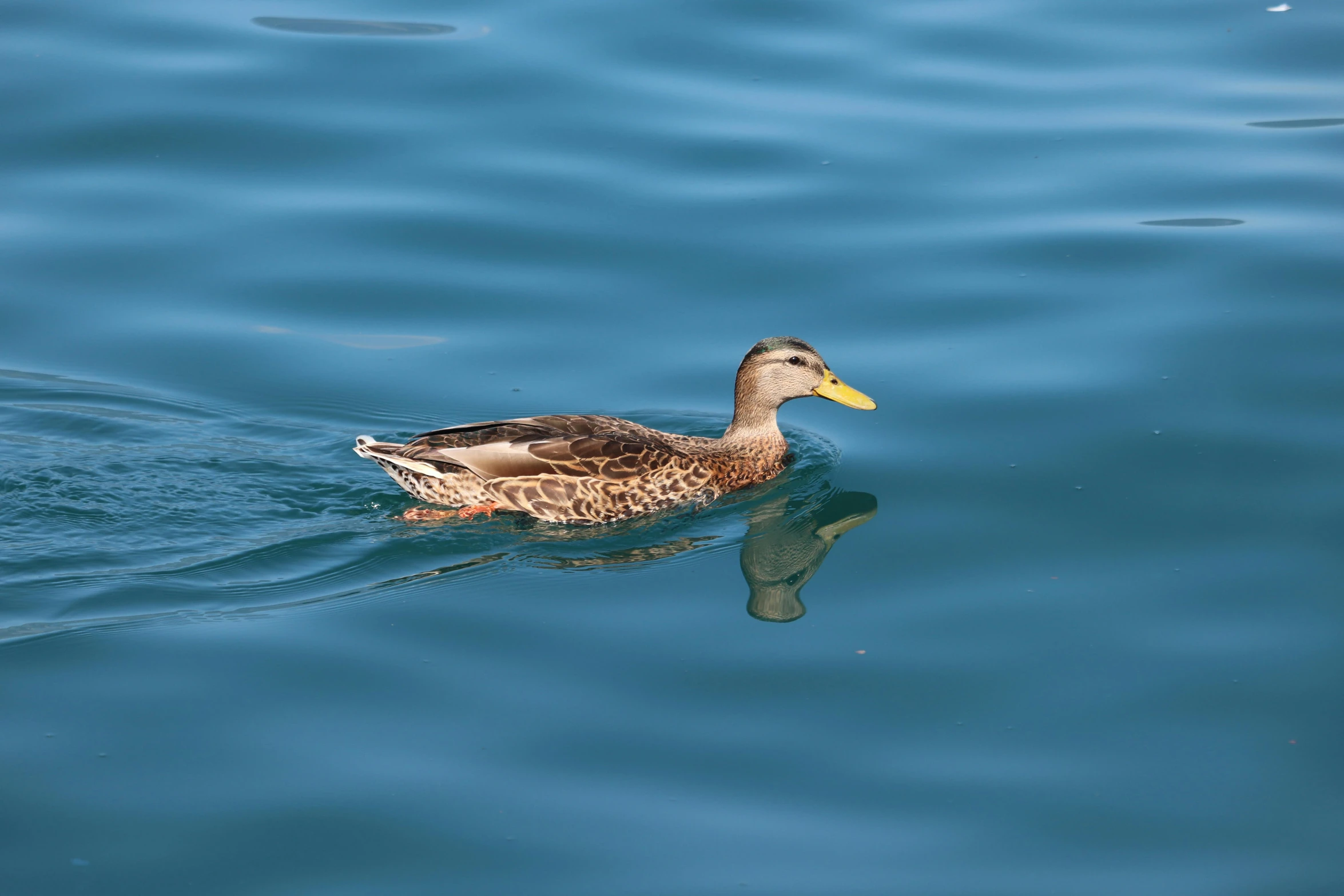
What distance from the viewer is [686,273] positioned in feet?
35.9

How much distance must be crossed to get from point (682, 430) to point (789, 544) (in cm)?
150

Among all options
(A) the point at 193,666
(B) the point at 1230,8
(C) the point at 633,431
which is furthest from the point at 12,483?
(B) the point at 1230,8

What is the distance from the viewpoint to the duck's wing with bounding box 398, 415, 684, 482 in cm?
877

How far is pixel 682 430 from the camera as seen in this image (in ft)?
32.2

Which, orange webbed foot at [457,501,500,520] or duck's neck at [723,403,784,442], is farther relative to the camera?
duck's neck at [723,403,784,442]

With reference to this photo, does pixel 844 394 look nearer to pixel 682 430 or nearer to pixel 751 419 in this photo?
pixel 751 419

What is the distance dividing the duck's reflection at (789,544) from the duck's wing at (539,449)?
78 centimetres

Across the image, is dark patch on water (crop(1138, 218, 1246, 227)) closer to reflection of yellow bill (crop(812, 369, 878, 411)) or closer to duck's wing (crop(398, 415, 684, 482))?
reflection of yellow bill (crop(812, 369, 878, 411))

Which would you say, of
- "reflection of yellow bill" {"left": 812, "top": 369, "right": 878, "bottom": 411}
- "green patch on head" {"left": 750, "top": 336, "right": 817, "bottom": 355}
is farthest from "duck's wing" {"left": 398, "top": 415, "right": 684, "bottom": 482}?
"reflection of yellow bill" {"left": 812, "top": 369, "right": 878, "bottom": 411}

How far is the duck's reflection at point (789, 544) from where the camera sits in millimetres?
7766

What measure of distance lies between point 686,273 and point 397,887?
616 centimetres

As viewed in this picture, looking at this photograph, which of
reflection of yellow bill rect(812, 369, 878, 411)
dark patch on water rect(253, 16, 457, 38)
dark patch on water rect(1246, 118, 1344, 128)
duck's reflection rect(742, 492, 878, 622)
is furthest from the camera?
dark patch on water rect(253, 16, 457, 38)

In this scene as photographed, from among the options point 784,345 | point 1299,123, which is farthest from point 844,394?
point 1299,123

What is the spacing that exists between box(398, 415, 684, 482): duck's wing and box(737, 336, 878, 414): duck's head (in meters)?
0.77
